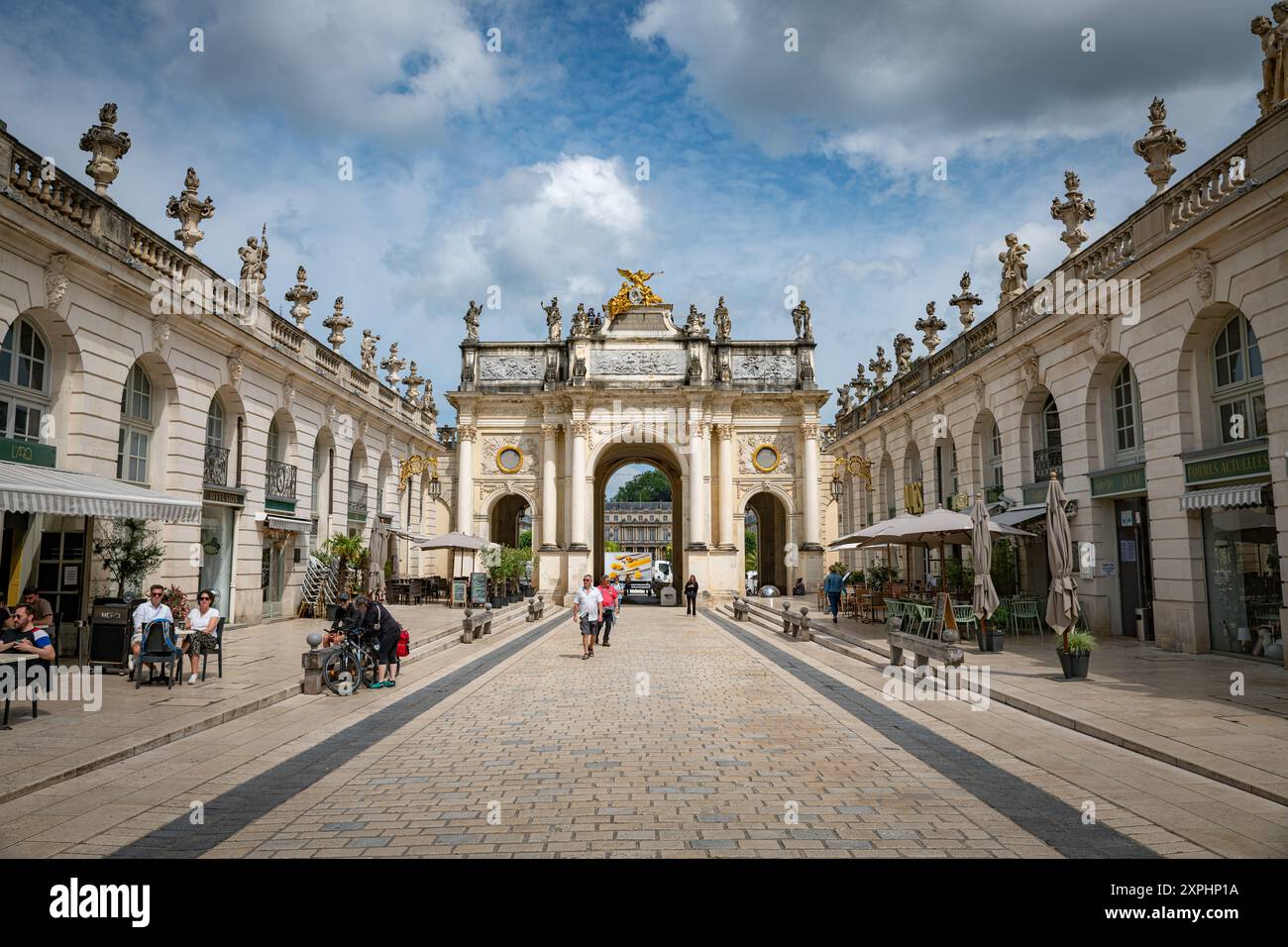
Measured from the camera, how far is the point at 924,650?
40.4 feet

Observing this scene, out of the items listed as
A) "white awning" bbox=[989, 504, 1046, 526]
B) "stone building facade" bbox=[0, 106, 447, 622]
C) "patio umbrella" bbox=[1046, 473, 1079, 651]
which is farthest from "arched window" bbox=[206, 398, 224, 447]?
"white awning" bbox=[989, 504, 1046, 526]

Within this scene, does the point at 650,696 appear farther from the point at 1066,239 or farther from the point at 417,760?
the point at 1066,239

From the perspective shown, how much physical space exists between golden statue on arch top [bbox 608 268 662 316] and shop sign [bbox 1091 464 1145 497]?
25.0 metres

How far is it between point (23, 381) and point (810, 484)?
30802mm

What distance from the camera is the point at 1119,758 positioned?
279 inches

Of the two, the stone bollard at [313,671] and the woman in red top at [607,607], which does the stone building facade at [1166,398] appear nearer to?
the woman in red top at [607,607]

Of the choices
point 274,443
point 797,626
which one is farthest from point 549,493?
point 797,626

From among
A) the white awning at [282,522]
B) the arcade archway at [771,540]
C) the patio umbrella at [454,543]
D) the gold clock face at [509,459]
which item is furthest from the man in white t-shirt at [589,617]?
the arcade archway at [771,540]

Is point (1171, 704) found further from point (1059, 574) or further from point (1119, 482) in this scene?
point (1119, 482)

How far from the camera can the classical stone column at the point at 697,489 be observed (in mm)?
36406

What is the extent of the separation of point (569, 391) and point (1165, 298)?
84.2ft

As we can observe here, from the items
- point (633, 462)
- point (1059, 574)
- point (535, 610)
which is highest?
point (633, 462)

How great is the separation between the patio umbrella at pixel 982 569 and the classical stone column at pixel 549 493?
2460cm
